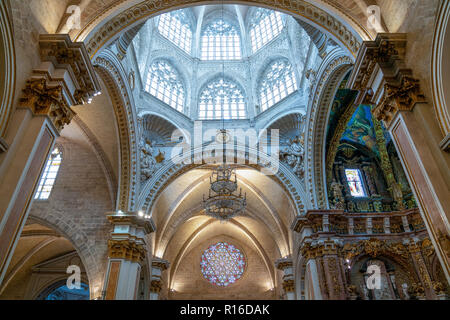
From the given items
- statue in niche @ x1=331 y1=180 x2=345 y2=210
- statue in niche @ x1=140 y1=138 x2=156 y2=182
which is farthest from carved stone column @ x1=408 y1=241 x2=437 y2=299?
statue in niche @ x1=140 y1=138 x2=156 y2=182

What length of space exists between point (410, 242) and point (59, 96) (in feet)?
39.6

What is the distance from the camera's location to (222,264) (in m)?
21.2

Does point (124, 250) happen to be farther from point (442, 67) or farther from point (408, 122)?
point (442, 67)

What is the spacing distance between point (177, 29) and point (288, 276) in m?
14.4

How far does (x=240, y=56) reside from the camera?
18266 mm

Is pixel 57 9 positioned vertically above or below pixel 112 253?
above

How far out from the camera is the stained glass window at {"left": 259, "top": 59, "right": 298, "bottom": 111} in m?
15.3

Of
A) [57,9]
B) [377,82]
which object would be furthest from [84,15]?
[377,82]

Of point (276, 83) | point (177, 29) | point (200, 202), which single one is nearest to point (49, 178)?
point (200, 202)

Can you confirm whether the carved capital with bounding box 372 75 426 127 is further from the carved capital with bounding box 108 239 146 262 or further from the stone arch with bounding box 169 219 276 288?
the stone arch with bounding box 169 219 276 288

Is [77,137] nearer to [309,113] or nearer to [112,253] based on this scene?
[112,253]

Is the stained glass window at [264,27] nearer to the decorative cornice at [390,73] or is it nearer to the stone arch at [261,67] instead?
the stone arch at [261,67]

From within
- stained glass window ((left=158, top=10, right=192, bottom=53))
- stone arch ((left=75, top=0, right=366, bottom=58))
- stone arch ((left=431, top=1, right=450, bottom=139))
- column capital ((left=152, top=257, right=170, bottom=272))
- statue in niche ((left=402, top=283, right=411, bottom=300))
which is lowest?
statue in niche ((left=402, top=283, right=411, bottom=300))

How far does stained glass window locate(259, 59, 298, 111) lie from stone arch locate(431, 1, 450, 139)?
33.0 ft
